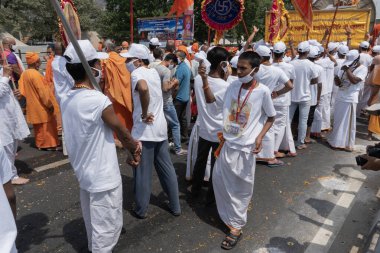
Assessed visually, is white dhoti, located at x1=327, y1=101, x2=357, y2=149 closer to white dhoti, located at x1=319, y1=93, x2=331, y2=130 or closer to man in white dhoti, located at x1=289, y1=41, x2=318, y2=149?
man in white dhoti, located at x1=289, y1=41, x2=318, y2=149

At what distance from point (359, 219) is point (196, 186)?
6.52 ft

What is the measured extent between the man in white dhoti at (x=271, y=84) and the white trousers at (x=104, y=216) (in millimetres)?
3115

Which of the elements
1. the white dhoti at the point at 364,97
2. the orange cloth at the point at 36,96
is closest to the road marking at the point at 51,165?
the orange cloth at the point at 36,96

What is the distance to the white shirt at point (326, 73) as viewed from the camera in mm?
7188

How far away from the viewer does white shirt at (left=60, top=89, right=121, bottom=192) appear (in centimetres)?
247

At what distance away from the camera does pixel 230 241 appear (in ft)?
11.0

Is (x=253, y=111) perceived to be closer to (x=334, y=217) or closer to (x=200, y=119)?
(x=200, y=119)

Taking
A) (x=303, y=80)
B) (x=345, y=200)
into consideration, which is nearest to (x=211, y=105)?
(x=345, y=200)

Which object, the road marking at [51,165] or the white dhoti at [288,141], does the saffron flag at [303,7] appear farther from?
the road marking at [51,165]

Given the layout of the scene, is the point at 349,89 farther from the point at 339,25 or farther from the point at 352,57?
the point at 339,25

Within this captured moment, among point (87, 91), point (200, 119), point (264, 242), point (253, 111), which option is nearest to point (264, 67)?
point (200, 119)

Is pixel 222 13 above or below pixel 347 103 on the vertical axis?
above

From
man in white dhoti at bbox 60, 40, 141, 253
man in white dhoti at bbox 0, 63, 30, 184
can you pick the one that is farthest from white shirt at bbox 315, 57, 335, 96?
man in white dhoti at bbox 0, 63, 30, 184

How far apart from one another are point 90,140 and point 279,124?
3.95 meters
